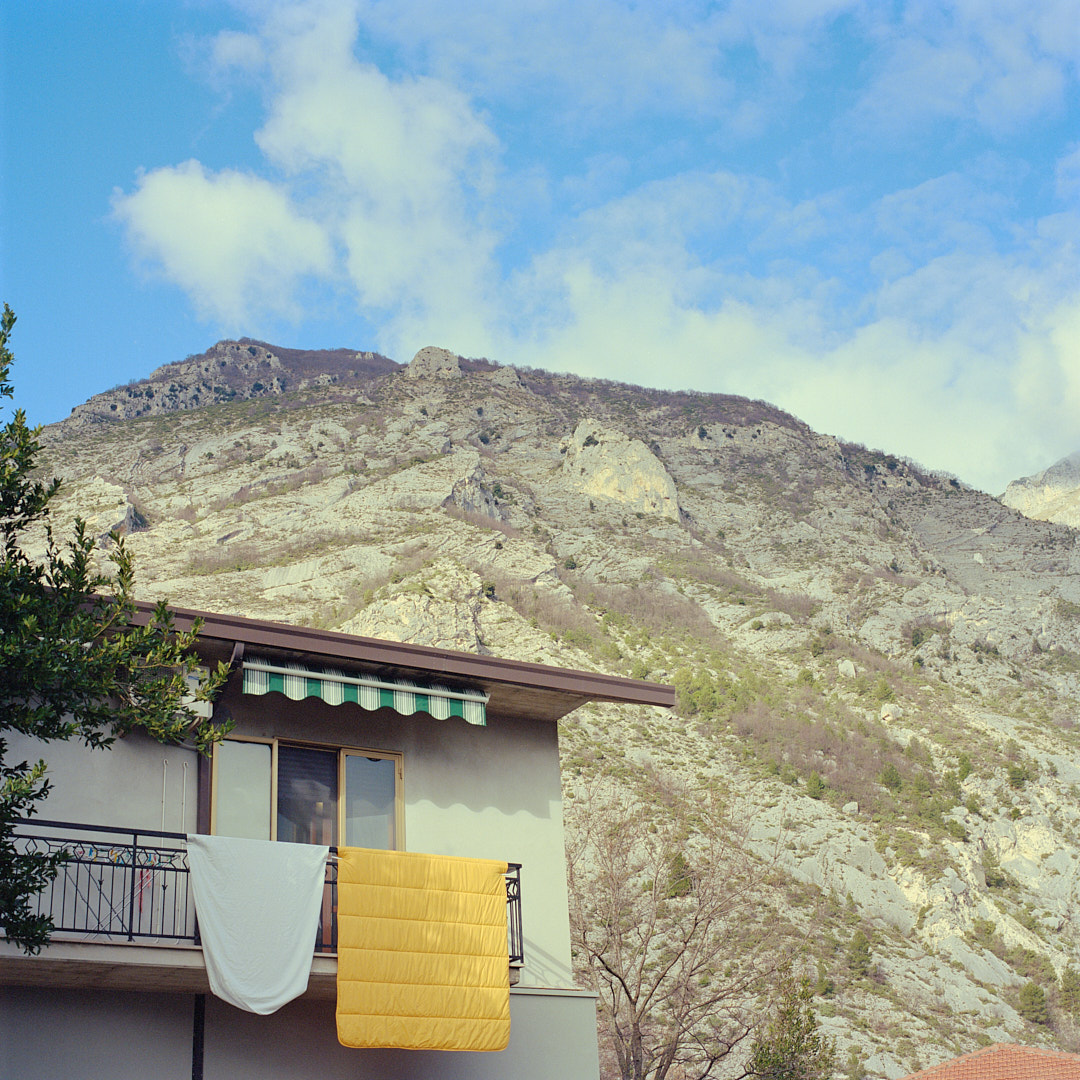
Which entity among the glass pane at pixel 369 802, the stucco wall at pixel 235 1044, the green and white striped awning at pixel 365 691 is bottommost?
the stucco wall at pixel 235 1044

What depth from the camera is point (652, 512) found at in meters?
93.9

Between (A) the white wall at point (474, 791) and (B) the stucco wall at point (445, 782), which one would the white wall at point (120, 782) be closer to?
(B) the stucco wall at point (445, 782)

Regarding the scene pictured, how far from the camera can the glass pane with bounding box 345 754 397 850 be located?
11.9 metres

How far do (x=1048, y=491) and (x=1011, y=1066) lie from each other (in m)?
159

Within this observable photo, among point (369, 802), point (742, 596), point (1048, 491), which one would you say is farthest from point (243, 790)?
point (1048, 491)

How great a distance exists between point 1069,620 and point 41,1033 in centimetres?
8247

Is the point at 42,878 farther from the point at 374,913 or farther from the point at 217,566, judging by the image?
the point at 217,566

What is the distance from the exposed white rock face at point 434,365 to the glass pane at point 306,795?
10331cm

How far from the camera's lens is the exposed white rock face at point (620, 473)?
94.3 meters

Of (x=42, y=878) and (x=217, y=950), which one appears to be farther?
(x=217, y=950)

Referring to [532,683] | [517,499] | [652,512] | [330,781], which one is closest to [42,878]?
[330,781]

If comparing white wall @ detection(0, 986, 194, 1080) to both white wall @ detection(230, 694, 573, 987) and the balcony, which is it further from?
white wall @ detection(230, 694, 573, 987)

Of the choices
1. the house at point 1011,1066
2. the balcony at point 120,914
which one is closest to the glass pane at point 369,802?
the balcony at point 120,914

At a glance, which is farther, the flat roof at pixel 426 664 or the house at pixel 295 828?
the flat roof at pixel 426 664
